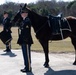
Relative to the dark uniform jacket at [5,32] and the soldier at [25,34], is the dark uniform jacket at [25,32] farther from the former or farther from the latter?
the dark uniform jacket at [5,32]

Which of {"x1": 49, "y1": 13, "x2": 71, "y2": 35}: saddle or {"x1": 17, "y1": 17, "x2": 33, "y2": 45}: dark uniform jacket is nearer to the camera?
{"x1": 17, "y1": 17, "x2": 33, "y2": 45}: dark uniform jacket

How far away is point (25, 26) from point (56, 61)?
315 cm

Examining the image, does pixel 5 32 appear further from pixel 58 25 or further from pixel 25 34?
pixel 25 34

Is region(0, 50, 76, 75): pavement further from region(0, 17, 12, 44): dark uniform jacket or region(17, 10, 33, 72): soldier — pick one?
region(0, 17, 12, 44): dark uniform jacket

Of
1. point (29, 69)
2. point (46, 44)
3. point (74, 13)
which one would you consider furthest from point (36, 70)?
point (74, 13)

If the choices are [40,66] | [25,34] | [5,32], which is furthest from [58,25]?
[5,32]

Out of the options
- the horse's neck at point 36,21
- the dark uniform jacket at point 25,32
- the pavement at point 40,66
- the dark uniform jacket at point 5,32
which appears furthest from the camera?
the dark uniform jacket at point 5,32

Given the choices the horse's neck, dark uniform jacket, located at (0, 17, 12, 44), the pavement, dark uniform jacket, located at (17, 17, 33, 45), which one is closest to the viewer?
dark uniform jacket, located at (17, 17, 33, 45)

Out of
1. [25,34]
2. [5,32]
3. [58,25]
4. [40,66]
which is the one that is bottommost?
[40,66]

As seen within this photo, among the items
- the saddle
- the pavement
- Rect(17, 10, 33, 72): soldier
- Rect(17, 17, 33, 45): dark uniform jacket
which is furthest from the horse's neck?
the pavement

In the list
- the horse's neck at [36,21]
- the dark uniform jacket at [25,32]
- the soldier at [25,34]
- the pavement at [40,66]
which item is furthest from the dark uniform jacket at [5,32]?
the dark uniform jacket at [25,32]

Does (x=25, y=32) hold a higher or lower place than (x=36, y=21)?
lower

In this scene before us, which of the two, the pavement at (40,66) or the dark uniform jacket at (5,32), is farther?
the dark uniform jacket at (5,32)

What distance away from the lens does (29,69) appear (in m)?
10.5
